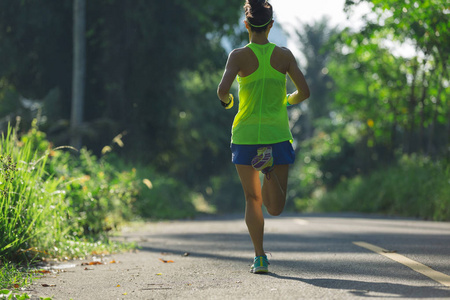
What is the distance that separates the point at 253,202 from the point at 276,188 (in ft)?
0.83

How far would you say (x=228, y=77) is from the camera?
558 cm

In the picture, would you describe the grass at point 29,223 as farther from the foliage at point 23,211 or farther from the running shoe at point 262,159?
the running shoe at point 262,159

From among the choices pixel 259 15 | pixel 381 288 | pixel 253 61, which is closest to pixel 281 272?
pixel 381 288

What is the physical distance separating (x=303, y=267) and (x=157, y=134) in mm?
18623

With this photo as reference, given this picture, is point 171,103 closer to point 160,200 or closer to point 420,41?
point 160,200

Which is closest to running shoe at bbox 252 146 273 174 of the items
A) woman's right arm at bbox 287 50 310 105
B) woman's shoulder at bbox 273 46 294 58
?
woman's right arm at bbox 287 50 310 105

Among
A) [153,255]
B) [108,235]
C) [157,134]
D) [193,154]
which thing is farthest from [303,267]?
[193,154]

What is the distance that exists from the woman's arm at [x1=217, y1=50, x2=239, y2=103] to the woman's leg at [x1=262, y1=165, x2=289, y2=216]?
674mm

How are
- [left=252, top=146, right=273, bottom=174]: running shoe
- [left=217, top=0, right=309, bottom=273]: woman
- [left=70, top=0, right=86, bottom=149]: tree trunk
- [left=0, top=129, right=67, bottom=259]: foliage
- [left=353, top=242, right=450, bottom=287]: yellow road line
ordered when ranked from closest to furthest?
[left=353, top=242, right=450, bottom=287]: yellow road line < [left=252, top=146, right=273, bottom=174]: running shoe < [left=217, top=0, right=309, bottom=273]: woman < [left=0, top=129, right=67, bottom=259]: foliage < [left=70, top=0, right=86, bottom=149]: tree trunk

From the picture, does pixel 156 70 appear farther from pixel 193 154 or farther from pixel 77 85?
pixel 193 154

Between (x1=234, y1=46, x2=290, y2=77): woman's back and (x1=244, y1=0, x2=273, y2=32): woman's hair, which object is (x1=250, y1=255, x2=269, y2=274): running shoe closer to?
(x1=234, y1=46, x2=290, y2=77): woman's back

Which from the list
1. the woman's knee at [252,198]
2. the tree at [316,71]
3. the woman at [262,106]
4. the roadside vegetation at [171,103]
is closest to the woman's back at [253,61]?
the woman at [262,106]

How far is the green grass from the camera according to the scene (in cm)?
1399

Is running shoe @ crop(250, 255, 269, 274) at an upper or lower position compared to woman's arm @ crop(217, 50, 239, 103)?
lower
